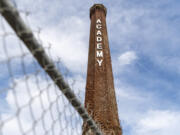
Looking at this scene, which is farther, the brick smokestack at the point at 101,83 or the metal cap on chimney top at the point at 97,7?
the metal cap on chimney top at the point at 97,7

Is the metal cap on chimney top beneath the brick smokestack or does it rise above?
above

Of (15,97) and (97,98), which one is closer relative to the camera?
(15,97)

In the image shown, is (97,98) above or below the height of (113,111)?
above

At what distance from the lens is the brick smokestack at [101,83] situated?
29.2ft

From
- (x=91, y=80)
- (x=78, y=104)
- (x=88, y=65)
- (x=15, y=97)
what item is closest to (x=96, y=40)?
(x=88, y=65)

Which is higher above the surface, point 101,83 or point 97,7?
point 97,7

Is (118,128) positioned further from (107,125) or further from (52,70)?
(52,70)

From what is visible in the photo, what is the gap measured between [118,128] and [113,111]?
79cm

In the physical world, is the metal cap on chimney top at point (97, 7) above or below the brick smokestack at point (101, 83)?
above

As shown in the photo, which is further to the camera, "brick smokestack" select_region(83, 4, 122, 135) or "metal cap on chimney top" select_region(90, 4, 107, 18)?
"metal cap on chimney top" select_region(90, 4, 107, 18)

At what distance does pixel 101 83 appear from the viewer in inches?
393

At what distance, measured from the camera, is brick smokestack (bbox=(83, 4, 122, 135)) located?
8891 millimetres

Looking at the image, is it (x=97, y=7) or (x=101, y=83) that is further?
(x=97, y=7)

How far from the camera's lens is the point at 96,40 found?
11.7 meters
